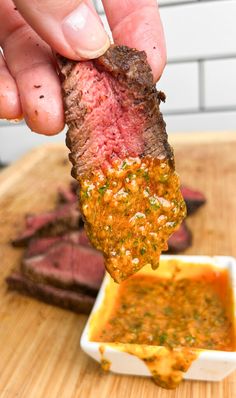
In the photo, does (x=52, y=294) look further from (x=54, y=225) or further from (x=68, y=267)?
(x=54, y=225)

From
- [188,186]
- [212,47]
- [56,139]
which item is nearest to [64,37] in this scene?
[188,186]

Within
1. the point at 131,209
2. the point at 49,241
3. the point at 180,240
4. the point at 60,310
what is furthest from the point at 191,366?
the point at 49,241

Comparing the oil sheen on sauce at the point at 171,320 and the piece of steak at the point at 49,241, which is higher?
the oil sheen on sauce at the point at 171,320

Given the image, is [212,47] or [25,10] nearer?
[25,10]

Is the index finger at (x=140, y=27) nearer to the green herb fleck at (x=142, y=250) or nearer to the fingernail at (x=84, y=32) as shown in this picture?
the fingernail at (x=84, y=32)

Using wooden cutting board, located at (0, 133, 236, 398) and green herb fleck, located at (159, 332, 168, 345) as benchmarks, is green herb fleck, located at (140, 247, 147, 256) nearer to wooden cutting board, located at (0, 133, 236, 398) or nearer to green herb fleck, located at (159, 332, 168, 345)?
green herb fleck, located at (159, 332, 168, 345)

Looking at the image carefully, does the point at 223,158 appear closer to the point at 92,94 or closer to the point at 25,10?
the point at 92,94

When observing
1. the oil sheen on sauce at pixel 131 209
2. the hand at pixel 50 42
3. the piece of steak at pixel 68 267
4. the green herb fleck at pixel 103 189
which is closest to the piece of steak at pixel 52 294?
the piece of steak at pixel 68 267
